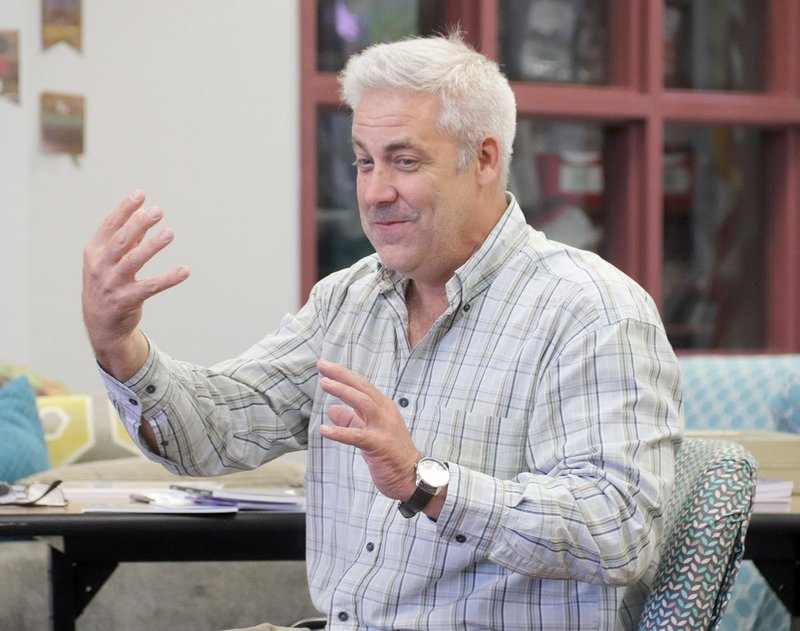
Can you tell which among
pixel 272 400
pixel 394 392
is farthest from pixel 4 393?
pixel 394 392

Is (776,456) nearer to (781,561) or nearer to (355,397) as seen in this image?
(781,561)

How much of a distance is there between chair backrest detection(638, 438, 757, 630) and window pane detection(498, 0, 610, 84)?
287 centimetres

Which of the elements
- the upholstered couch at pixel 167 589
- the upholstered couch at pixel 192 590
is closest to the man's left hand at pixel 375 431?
the upholstered couch at pixel 192 590

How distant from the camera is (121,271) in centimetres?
171

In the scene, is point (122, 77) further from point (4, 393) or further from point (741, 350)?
point (741, 350)

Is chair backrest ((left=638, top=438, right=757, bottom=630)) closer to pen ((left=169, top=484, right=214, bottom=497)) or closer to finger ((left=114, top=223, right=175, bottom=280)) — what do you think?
finger ((left=114, top=223, right=175, bottom=280))

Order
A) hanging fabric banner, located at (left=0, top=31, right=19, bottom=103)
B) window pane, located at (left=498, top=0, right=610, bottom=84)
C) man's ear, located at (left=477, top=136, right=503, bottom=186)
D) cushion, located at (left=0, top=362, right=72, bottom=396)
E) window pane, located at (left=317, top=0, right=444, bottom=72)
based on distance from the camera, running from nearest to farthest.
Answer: man's ear, located at (left=477, top=136, right=503, bottom=186)
cushion, located at (left=0, top=362, right=72, bottom=396)
hanging fabric banner, located at (left=0, top=31, right=19, bottom=103)
window pane, located at (left=317, top=0, right=444, bottom=72)
window pane, located at (left=498, top=0, right=610, bottom=84)

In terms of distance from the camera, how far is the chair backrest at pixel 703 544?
1.71 meters

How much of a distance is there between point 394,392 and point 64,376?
2.35m

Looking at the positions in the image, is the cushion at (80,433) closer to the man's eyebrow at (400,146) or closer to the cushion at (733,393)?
the cushion at (733,393)

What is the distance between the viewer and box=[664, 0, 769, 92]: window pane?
4.62 m

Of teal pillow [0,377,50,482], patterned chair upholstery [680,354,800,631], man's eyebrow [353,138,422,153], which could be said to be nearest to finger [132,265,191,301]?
man's eyebrow [353,138,422,153]

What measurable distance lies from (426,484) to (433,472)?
0.07 ft

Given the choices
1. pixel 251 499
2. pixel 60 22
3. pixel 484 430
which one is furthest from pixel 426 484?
pixel 60 22
